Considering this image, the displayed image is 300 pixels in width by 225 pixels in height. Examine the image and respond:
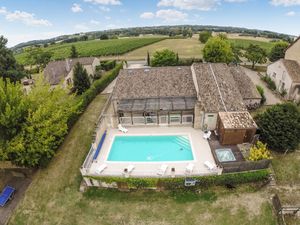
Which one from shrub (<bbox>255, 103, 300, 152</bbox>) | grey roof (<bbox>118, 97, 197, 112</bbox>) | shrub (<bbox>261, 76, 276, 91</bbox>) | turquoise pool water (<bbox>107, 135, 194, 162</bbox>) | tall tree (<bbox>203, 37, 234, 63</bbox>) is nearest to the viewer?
shrub (<bbox>255, 103, 300, 152</bbox>)

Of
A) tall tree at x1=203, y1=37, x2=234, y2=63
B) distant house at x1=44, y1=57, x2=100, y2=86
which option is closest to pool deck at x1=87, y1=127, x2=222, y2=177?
distant house at x1=44, y1=57, x2=100, y2=86

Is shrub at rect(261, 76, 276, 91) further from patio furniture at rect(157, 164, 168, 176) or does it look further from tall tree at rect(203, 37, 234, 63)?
patio furniture at rect(157, 164, 168, 176)

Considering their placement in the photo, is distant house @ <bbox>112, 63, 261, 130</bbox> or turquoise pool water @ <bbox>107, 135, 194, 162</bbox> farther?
distant house @ <bbox>112, 63, 261, 130</bbox>

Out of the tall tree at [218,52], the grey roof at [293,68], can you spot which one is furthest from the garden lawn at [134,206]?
the tall tree at [218,52]

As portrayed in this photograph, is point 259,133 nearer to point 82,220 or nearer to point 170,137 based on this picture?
point 170,137

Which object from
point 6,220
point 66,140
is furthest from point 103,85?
point 6,220

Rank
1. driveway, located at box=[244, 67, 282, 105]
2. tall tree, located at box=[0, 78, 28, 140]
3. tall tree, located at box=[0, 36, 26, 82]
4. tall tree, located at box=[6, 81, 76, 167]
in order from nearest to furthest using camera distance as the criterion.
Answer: tall tree, located at box=[0, 78, 28, 140]
tall tree, located at box=[6, 81, 76, 167]
driveway, located at box=[244, 67, 282, 105]
tall tree, located at box=[0, 36, 26, 82]

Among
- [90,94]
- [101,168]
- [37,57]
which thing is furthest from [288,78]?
[37,57]
